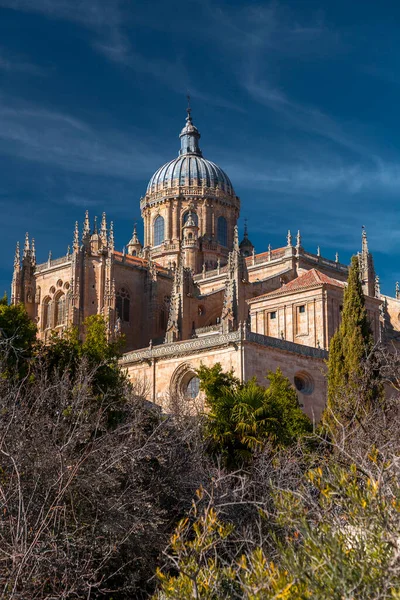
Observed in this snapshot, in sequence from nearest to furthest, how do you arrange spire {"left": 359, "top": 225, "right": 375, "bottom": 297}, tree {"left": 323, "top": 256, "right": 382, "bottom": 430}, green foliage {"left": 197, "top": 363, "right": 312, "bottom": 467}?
green foliage {"left": 197, "top": 363, "right": 312, "bottom": 467} < tree {"left": 323, "top": 256, "right": 382, "bottom": 430} < spire {"left": 359, "top": 225, "right": 375, "bottom": 297}

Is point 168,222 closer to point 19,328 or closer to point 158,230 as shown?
point 158,230

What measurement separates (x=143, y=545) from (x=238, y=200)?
5133cm

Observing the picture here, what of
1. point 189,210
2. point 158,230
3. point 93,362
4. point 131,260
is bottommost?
point 93,362

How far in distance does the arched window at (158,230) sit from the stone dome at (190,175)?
234cm

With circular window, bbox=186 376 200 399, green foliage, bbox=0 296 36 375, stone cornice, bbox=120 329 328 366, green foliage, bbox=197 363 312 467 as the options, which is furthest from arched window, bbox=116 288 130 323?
green foliage, bbox=197 363 312 467

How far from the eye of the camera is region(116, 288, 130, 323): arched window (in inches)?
2003

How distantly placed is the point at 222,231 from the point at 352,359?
36858mm

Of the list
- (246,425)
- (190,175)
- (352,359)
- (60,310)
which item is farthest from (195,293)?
(246,425)

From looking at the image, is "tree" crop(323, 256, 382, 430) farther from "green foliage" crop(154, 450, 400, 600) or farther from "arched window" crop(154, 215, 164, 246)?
"arched window" crop(154, 215, 164, 246)

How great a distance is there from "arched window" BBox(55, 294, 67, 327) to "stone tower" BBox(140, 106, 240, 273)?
8930mm

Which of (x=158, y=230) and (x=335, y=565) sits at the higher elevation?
(x=158, y=230)

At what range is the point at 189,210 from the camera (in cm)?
6128

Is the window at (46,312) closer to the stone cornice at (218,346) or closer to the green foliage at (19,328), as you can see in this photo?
the stone cornice at (218,346)

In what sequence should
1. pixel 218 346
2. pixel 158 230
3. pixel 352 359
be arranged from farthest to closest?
pixel 158 230
pixel 218 346
pixel 352 359
